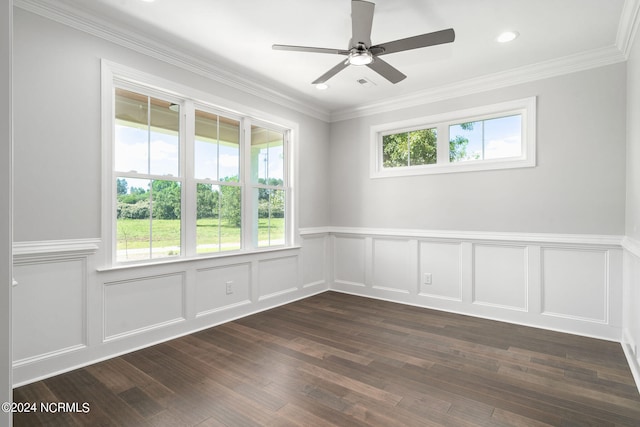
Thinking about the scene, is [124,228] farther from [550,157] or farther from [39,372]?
[550,157]

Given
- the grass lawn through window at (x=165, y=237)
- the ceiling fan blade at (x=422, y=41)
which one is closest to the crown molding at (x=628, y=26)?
the ceiling fan blade at (x=422, y=41)

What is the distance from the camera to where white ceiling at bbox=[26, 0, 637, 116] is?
8.34 feet

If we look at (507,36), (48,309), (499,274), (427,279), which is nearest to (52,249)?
(48,309)

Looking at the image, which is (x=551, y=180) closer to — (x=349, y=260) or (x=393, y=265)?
(x=393, y=265)

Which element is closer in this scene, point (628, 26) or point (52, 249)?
point (52, 249)

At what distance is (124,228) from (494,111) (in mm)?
4113

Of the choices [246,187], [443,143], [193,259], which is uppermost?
[443,143]

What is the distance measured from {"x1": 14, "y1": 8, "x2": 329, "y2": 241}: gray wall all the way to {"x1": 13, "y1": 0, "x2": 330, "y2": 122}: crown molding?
0.17ft

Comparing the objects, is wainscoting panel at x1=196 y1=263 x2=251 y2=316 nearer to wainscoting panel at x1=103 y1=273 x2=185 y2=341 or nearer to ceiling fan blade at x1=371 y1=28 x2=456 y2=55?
wainscoting panel at x1=103 y1=273 x2=185 y2=341

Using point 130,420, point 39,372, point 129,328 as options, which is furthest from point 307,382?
point 39,372

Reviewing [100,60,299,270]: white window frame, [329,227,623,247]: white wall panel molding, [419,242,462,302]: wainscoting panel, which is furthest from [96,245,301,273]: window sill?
[419,242,462,302]: wainscoting panel

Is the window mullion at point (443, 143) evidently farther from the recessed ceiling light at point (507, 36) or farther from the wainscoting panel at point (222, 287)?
the wainscoting panel at point (222, 287)

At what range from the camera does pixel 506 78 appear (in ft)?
12.2

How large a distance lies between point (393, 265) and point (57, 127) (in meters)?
3.94
